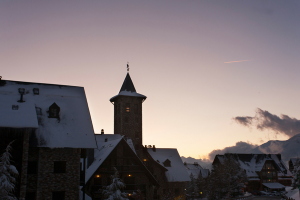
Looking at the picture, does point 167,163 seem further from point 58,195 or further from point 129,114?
point 58,195

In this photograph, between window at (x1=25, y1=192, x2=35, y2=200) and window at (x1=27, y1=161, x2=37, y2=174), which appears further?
window at (x1=27, y1=161, x2=37, y2=174)

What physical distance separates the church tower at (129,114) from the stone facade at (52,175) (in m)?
29.6

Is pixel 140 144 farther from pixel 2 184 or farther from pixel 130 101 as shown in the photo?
pixel 2 184

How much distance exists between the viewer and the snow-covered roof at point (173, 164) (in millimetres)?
53931

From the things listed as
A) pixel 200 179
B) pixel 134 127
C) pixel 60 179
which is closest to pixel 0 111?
pixel 60 179

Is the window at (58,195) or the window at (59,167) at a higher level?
the window at (59,167)

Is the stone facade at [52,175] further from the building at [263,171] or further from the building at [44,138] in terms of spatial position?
the building at [263,171]

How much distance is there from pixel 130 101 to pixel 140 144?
8.94 meters

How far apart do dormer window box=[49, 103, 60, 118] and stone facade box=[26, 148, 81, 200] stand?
3.60m

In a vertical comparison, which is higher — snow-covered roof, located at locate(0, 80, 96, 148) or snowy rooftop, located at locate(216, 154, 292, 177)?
snow-covered roof, located at locate(0, 80, 96, 148)

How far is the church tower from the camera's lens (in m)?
56.7

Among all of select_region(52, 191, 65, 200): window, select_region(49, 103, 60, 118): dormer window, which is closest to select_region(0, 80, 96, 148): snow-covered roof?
select_region(49, 103, 60, 118): dormer window

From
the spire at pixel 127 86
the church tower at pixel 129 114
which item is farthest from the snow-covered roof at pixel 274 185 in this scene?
the spire at pixel 127 86

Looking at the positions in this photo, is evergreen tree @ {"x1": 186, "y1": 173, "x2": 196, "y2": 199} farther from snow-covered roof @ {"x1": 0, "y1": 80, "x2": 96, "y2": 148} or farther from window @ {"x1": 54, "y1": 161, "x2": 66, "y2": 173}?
window @ {"x1": 54, "y1": 161, "x2": 66, "y2": 173}
